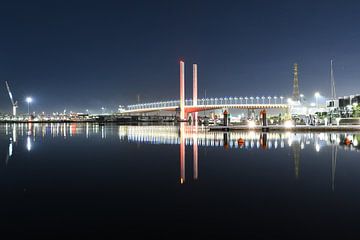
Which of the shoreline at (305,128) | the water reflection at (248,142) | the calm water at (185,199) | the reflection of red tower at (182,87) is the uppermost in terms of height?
the reflection of red tower at (182,87)

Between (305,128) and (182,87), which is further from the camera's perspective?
(182,87)

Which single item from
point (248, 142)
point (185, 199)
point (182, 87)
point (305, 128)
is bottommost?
point (185, 199)

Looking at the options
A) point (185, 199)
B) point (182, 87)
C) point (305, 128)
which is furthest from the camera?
point (182, 87)

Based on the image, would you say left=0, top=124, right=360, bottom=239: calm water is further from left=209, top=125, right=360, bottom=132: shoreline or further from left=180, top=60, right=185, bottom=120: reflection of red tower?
left=180, top=60, right=185, bottom=120: reflection of red tower

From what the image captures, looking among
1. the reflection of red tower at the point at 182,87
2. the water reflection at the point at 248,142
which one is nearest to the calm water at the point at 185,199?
the water reflection at the point at 248,142

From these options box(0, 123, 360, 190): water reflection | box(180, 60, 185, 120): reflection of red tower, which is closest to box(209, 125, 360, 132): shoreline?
box(0, 123, 360, 190): water reflection

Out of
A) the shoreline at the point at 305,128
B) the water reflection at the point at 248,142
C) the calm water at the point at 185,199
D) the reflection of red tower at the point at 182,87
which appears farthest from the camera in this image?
the reflection of red tower at the point at 182,87

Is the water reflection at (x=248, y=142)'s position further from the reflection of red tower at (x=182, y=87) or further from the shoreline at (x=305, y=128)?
the reflection of red tower at (x=182, y=87)

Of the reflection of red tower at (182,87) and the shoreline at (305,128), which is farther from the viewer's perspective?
the reflection of red tower at (182,87)

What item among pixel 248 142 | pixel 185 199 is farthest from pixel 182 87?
pixel 185 199

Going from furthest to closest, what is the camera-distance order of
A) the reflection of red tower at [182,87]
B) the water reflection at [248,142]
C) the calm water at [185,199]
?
the reflection of red tower at [182,87], the water reflection at [248,142], the calm water at [185,199]

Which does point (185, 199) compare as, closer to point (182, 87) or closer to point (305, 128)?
point (305, 128)

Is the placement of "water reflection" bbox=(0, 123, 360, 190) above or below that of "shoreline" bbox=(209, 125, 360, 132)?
below

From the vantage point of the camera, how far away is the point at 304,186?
269 inches
